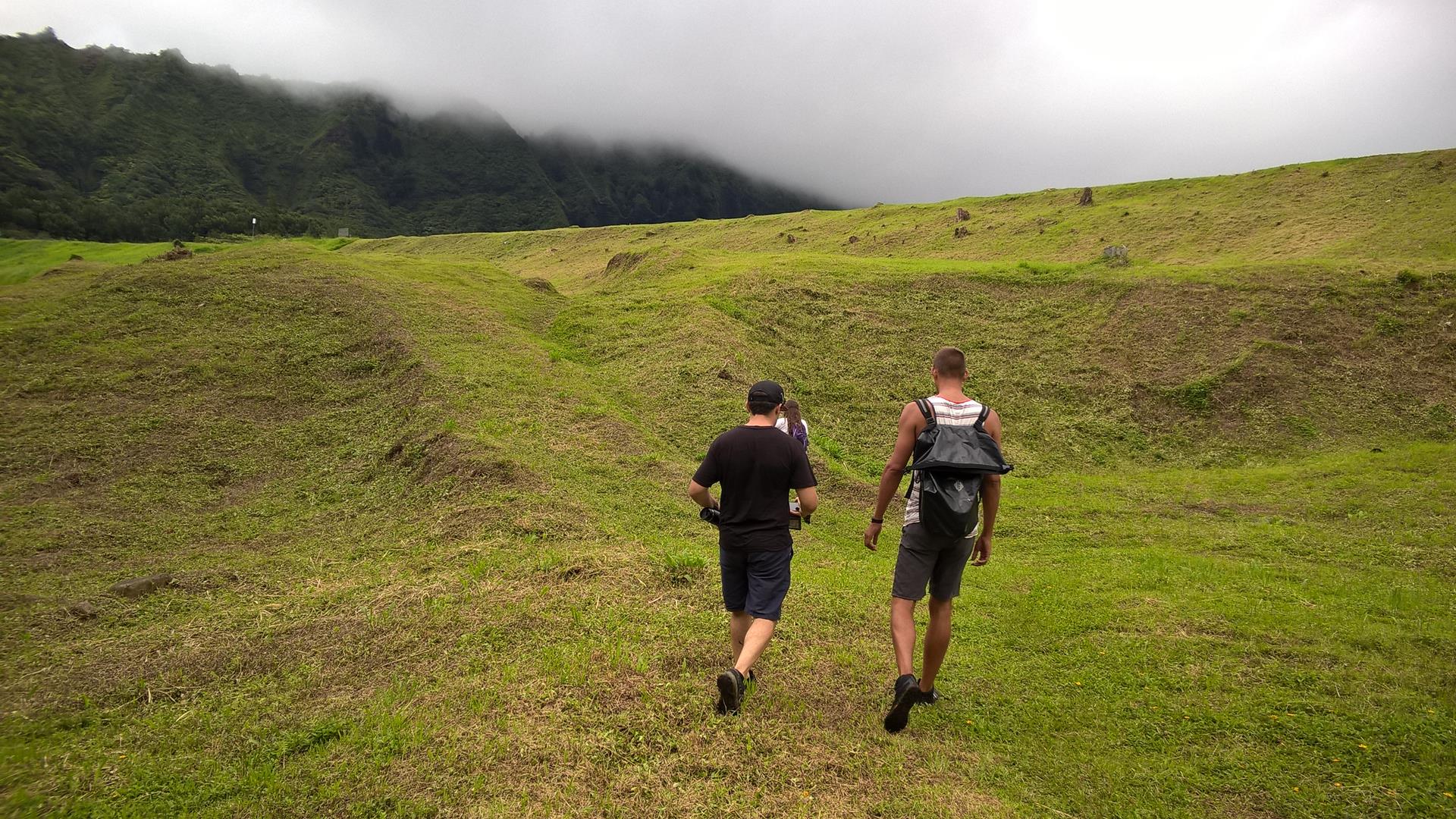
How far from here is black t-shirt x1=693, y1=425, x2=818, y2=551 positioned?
549 centimetres

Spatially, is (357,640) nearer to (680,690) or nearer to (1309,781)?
(680,690)

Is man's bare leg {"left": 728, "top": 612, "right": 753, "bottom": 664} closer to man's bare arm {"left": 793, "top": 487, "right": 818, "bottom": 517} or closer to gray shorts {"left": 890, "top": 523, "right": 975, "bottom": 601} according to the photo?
man's bare arm {"left": 793, "top": 487, "right": 818, "bottom": 517}

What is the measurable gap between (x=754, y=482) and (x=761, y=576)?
82 centimetres

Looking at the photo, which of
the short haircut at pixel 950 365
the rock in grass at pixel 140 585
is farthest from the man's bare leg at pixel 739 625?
the rock in grass at pixel 140 585

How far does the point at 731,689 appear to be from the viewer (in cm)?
532

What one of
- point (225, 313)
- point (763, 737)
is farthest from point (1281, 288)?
point (225, 313)

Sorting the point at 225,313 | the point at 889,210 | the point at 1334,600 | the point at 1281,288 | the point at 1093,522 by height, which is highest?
the point at 889,210

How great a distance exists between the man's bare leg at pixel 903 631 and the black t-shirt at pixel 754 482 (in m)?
1.12

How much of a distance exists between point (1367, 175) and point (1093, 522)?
3258 centimetres

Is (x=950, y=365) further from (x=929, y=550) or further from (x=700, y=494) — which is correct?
(x=700, y=494)

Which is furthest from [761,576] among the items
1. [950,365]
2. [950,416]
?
[950,365]

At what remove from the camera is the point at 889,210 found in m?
50.4

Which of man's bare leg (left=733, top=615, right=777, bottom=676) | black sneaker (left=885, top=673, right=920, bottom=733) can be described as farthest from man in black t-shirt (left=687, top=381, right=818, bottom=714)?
black sneaker (left=885, top=673, right=920, bottom=733)

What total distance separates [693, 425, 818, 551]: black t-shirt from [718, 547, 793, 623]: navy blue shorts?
0.09 metres
